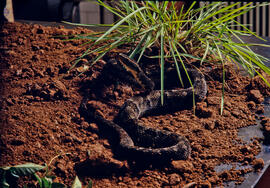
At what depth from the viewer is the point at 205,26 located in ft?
6.57

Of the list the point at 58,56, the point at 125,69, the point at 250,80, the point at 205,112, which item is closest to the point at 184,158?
the point at 205,112

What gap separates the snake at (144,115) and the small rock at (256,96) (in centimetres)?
29

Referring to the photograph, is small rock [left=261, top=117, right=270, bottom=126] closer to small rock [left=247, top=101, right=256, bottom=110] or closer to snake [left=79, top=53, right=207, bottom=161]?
small rock [left=247, top=101, right=256, bottom=110]

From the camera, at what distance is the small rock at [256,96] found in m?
1.88

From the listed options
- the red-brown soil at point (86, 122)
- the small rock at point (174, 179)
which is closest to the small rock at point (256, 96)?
the red-brown soil at point (86, 122)

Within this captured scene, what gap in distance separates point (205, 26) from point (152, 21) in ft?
1.16

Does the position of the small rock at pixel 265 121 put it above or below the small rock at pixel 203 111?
below

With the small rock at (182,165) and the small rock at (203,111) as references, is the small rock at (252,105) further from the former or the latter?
the small rock at (182,165)

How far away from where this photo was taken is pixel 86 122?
64.2 inches

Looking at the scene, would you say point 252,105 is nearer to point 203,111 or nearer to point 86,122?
point 203,111

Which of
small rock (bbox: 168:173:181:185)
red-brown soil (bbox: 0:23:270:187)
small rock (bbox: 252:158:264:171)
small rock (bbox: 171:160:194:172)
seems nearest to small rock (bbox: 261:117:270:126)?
red-brown soil (bbox: 0:23:270:187)

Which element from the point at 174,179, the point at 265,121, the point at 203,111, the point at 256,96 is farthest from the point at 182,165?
the point at 256,96

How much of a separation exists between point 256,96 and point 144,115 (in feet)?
2.33

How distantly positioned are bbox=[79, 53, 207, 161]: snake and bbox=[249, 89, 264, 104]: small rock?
0.29 meters
